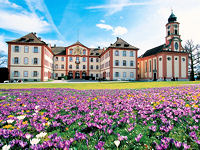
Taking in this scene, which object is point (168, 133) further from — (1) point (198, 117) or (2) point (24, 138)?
(2) point (24, 138)

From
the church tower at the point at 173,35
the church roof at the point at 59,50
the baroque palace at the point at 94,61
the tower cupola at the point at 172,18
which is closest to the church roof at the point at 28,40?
the baroque palace at the point at 94,61

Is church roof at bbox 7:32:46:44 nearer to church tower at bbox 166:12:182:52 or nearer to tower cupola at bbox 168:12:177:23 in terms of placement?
church tower at bbox 166:12:182:52

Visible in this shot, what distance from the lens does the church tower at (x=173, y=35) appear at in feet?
132

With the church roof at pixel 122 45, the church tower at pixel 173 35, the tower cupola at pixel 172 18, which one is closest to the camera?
the church roof at pixel 122 45

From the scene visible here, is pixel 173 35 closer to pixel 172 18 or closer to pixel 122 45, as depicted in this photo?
pixel 172 18

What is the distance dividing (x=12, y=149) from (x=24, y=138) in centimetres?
22

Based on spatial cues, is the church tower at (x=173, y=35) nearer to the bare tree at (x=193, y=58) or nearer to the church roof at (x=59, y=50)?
the bare tree at (x=193, y=58)

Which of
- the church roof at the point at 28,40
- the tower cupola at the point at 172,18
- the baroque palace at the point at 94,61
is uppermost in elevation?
the tower cupola at the point at 172,18

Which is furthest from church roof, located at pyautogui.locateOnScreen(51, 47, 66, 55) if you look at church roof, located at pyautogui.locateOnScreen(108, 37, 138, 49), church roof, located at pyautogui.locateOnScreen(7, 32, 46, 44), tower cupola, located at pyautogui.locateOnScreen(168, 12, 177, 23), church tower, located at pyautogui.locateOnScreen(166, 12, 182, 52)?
tower cupola, located at pyautogui.locateOnScreen(168, 12, 177, 23)

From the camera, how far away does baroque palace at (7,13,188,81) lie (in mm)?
34281

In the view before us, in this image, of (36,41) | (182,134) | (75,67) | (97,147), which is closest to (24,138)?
(97,147)

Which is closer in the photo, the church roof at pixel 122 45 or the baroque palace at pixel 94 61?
the baroque palace at pixel 94 61

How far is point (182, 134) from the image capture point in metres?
1.92

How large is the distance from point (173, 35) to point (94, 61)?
30582mm
